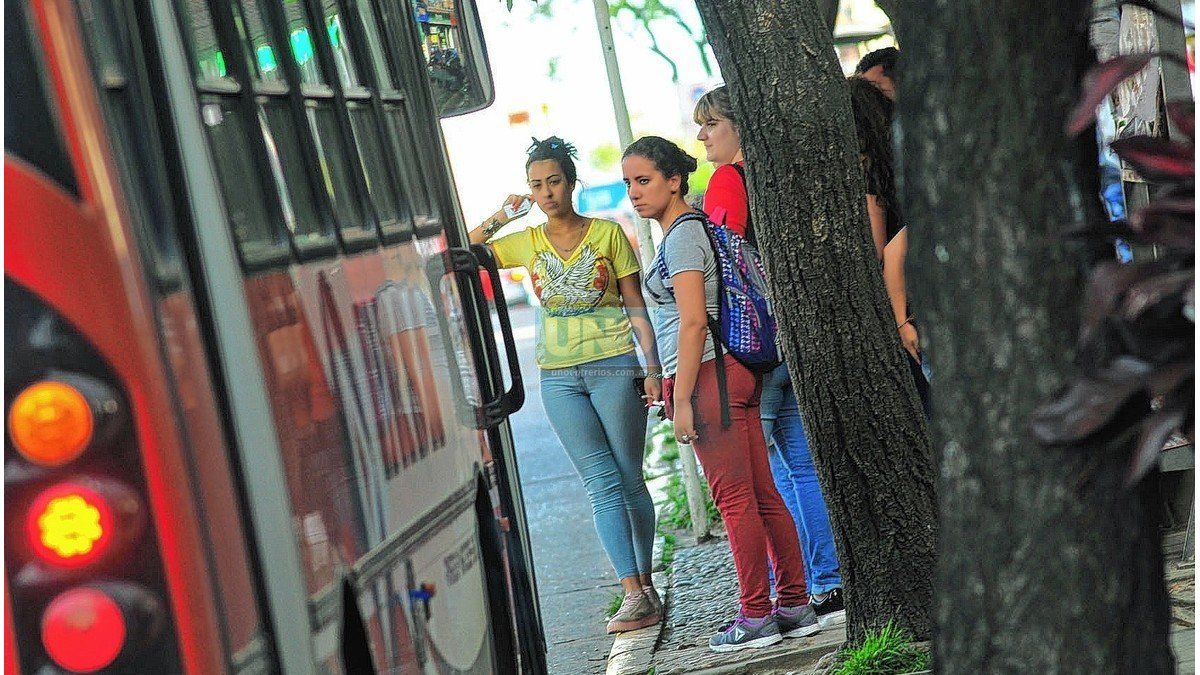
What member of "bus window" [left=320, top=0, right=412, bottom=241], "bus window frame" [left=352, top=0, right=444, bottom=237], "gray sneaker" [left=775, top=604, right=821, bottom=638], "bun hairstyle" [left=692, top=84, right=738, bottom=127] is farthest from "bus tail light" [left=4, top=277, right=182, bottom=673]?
"bun hairstyle" [left=692, top=84, right=738, bottom=127]

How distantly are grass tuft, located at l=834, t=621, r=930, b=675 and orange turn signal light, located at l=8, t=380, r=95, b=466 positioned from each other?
3.17 metres

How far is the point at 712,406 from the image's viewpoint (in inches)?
237

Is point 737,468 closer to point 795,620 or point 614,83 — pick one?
point 795,620

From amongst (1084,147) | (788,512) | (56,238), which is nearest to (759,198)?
(788,512)

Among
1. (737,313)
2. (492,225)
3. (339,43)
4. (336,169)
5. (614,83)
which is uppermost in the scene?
(614,83)

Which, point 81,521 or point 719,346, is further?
point 719,346

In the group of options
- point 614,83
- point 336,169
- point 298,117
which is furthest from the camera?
point 614,83

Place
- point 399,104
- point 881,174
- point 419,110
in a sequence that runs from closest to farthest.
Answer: point 399,104, point 419,110, point 881,174

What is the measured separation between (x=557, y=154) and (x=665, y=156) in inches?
33.5

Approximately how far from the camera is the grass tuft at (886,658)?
507 cm

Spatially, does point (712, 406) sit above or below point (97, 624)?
below

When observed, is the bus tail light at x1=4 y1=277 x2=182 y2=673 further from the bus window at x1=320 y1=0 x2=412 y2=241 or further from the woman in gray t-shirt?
the woman in gray t-shirt

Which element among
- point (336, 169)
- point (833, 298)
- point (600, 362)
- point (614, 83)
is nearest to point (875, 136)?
point (833, 298)

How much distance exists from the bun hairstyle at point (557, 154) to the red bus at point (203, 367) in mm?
3125
